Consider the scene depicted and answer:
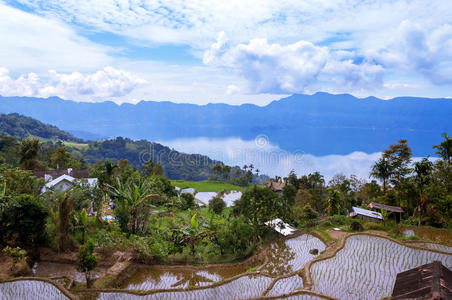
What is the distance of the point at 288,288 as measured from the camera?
981cm

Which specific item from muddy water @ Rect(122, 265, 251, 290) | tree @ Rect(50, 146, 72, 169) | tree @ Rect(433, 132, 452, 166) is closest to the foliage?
muddy water @ Rect(122, 265, 251, 290)

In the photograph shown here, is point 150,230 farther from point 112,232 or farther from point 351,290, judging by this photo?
point 351,290

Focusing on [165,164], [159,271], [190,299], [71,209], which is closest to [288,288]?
[190,299]

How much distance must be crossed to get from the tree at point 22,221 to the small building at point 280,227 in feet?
34.4

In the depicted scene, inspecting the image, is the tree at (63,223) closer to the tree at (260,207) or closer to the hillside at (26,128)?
the tree at (260,207)

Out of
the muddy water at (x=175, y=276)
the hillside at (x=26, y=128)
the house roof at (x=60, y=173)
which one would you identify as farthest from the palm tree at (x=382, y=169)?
the hillside at (x=26, y=128)

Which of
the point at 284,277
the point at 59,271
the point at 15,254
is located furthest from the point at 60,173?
the point at 284,277

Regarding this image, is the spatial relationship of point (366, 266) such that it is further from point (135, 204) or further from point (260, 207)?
point (135, 204)

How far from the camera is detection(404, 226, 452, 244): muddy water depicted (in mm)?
14727

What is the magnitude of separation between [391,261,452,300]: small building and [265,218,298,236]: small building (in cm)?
891

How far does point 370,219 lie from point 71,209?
16.9 metres

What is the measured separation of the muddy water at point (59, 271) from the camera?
1169 centimetres

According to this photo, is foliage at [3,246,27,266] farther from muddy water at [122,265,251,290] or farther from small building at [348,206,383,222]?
small building at [348,206,383,222]

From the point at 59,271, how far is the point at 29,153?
24.7 metres
